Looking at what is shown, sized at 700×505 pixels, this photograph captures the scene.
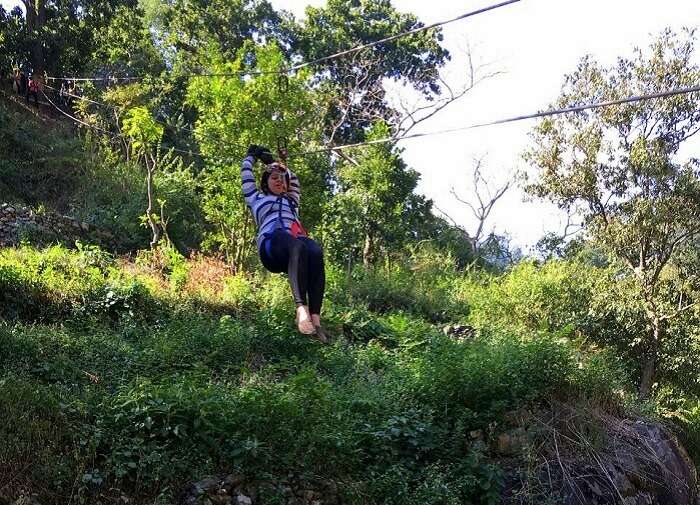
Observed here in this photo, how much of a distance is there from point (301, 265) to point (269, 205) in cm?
88

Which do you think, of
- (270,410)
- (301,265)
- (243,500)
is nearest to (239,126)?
(301,265)

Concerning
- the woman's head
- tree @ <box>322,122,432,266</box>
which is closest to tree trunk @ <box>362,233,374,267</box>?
tree @ <box>322,122,432,266</box>

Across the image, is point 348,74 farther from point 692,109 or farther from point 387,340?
point 387,340

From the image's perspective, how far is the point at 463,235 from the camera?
23.1m

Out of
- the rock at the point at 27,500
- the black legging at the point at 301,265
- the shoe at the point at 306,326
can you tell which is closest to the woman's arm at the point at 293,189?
the black legging at the point at 301,265

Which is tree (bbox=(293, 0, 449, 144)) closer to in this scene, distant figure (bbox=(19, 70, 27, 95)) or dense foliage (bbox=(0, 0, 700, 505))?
dense foliage (bbox=(0, 0, 700, 505))

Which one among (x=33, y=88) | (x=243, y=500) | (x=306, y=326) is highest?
(x=33, y=88)

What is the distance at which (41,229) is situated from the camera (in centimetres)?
1006

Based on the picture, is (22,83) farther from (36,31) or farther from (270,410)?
(270,410)

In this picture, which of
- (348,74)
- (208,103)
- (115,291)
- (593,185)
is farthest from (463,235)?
(115,291)

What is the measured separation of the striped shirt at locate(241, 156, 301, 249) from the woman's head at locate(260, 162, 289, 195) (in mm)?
51

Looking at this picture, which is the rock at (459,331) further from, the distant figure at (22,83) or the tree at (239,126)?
the distant figure at (22,83)

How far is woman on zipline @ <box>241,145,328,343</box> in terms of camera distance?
19.8ft

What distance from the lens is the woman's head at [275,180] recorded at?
6.71 metres
